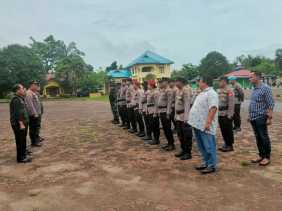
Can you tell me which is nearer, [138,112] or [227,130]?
Answer: [227,130]

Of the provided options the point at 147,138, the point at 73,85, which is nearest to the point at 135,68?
the point at 73,85

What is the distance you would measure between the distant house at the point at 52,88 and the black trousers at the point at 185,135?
49.7 m

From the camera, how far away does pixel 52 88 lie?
58.2 m

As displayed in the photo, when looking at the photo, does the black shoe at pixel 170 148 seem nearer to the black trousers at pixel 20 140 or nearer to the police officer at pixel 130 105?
the police officer at pixel 130 105

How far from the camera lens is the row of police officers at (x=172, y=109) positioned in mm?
6418

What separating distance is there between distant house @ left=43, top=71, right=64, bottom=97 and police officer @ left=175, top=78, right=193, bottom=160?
49676 millimetres

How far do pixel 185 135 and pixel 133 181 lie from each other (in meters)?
1.70

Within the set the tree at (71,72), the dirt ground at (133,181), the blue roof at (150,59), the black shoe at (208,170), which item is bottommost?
the dirt ground at (133,181)

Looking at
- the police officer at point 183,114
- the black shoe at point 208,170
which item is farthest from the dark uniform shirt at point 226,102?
the black shoe at point 208,170

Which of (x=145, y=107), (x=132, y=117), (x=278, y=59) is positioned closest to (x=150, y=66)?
(x=278, y=59)

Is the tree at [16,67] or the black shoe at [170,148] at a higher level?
the tree at [16,67]

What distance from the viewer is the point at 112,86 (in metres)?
12.2

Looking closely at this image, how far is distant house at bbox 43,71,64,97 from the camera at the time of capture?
55.2 meters

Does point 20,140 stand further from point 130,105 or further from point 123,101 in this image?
point 123,101
